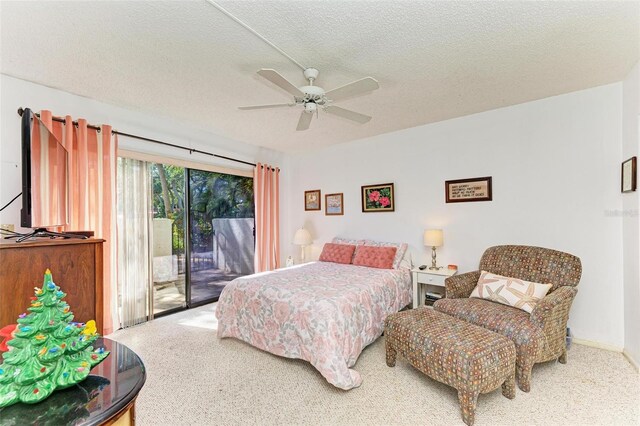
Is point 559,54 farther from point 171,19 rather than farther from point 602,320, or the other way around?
point 171,19

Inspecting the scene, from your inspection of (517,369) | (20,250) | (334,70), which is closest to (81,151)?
(20,250)

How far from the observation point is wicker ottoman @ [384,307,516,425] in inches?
69.2

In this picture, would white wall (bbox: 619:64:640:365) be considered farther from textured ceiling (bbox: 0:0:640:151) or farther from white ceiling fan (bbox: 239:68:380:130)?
white ceiling fan (bbox: 239:68:380:130)

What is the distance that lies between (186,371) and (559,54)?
395 centimetres

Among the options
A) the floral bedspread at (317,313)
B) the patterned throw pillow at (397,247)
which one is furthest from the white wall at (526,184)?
the floral bedspread at (317,313)

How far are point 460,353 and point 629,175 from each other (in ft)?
7.44

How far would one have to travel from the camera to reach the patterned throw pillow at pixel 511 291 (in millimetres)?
2396

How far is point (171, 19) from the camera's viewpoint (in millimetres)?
1808

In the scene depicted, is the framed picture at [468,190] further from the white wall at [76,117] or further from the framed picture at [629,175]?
the white wall at [76,117]

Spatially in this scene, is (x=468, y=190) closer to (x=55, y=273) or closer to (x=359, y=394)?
(x=359, y=394)

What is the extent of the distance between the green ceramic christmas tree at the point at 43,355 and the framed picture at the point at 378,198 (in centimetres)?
372

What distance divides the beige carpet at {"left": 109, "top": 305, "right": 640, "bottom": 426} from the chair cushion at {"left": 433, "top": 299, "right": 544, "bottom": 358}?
1.20 ft

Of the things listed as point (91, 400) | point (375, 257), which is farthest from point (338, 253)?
point (91, 400)

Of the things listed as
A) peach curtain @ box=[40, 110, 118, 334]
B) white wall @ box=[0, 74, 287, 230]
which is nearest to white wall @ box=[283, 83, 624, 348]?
white wall @ box=[0, 74, 287, 230]
